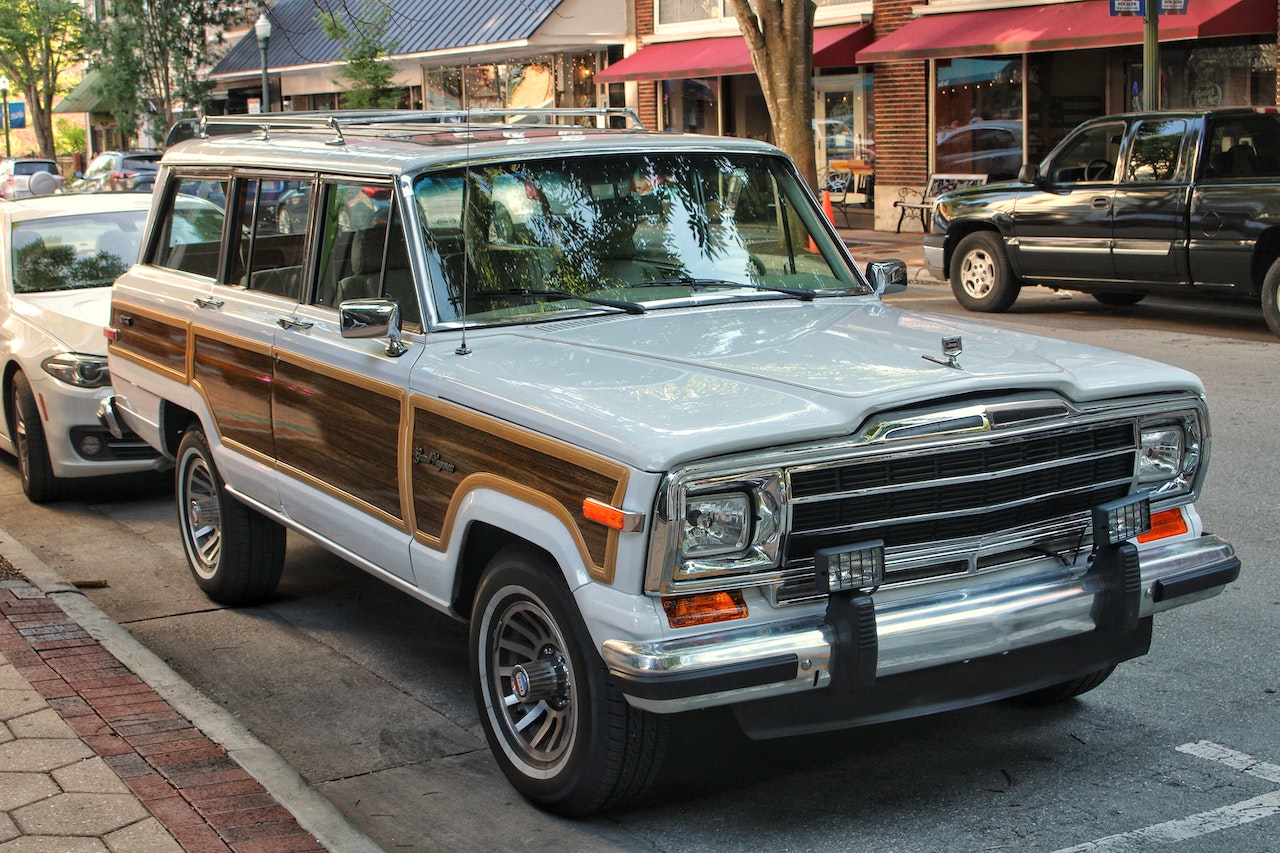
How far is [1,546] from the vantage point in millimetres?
7395

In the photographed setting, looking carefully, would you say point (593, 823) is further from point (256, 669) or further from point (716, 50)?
point (716, 50)

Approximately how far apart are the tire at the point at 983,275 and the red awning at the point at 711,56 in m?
9.76

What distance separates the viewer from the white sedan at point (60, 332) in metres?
8.51

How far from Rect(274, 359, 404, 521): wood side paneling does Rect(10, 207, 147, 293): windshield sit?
4428 mm

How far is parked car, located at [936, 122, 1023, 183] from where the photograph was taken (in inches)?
947

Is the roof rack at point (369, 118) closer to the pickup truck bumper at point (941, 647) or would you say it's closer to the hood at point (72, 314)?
the hood at point (72, 314)

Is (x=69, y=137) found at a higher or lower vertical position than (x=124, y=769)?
higher

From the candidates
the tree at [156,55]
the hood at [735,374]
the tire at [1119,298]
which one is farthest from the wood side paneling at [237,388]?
the tree at [156,55]

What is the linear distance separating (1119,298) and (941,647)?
13195mm

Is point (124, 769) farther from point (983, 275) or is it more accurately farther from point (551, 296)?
point (983, 275)

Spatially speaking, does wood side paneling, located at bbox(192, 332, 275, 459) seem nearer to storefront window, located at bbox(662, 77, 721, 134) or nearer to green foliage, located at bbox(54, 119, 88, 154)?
storefront window, located at bbox(662, 77, 721, 134)

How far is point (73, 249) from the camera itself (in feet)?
31.8

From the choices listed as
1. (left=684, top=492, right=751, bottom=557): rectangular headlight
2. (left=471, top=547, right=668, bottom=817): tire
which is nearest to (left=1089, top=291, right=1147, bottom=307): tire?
(left=471, top=547, right=668, bottom=817): tire

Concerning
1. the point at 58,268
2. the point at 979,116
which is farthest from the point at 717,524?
the point at 979,116
